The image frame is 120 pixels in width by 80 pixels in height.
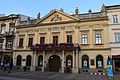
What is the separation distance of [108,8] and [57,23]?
10.7 meters

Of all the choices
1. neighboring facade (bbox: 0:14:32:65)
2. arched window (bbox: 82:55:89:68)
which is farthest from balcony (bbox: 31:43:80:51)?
neighboring facade (bbox: 0:14:32:65)

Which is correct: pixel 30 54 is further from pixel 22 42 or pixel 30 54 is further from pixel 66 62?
pixel 66 62

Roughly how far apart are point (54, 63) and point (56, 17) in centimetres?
980

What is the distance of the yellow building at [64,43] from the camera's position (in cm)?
3063

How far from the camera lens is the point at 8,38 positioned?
1587 inches

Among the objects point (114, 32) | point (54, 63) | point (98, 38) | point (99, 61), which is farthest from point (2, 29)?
point (114, 32)

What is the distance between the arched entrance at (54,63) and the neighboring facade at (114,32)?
1060 cm

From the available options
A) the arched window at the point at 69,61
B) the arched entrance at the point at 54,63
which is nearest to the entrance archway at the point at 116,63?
the arched window at the point at 69,61

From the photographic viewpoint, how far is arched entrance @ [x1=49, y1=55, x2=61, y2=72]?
3325cm

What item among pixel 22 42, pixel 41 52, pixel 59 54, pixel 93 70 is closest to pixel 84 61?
pixel 93 70

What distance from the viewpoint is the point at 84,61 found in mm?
31281

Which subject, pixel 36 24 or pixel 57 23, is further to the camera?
pixel 36 24

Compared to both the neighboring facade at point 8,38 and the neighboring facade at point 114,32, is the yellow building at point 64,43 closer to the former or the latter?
the neighboring facade at point 114,32

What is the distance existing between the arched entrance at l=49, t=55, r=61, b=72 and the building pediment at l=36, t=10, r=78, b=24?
7.88m
